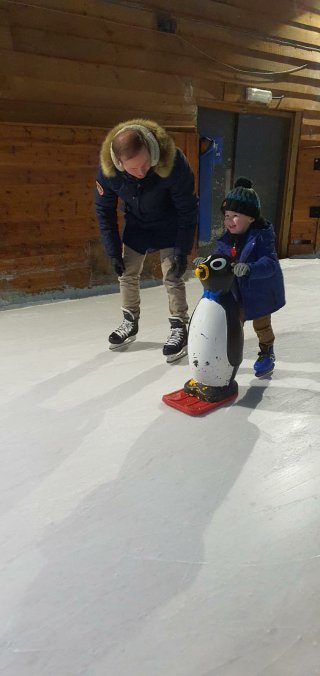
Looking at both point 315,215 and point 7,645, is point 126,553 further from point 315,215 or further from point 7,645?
point 315,215


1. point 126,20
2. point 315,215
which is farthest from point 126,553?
point 315,215

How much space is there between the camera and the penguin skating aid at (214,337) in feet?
6.59

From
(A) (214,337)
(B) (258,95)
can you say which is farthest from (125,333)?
(B) (258,95)

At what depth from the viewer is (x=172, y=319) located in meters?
3.04

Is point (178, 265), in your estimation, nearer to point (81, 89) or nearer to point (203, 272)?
point (203, 272)

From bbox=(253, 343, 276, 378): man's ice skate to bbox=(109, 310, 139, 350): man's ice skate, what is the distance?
3.11 ft

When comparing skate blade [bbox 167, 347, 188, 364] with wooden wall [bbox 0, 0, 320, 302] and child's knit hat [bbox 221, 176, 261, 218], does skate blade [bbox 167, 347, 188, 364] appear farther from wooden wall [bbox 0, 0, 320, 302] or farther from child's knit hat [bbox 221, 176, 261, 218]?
wooden wall [bbox 0, 0, 320, 302]

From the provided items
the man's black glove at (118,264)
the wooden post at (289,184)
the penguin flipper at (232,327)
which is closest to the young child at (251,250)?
the penguin flipper at (232,327)

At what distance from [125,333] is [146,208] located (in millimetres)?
853

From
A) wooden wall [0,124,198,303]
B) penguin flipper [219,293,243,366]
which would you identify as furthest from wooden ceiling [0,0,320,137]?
penguin flipper [219,293,243,366]

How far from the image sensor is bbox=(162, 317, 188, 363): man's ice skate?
9.43ft

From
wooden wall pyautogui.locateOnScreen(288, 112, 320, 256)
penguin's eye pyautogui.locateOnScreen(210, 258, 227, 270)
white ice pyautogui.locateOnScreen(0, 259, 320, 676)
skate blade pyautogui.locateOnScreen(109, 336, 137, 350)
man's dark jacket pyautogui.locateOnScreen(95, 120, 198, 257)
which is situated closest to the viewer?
white ice pyautogui.locateOnScreen(0, 259, 320, 676)

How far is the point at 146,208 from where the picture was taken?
2.72 meters

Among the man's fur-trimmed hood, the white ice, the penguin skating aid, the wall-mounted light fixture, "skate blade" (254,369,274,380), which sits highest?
the wall-mounted light fixture
